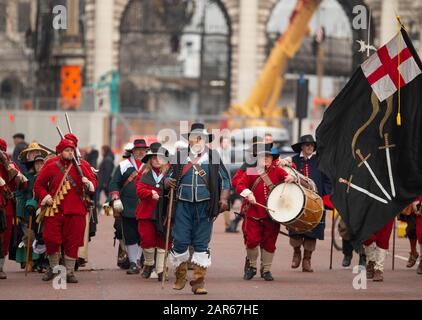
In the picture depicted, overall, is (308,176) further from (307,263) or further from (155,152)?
(155,152)

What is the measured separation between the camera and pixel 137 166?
1995cm

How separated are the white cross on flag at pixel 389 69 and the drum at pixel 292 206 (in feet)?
5.51

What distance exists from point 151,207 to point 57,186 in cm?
147

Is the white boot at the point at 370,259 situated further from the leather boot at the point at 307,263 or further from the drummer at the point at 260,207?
the leather boot at the point at 307,263

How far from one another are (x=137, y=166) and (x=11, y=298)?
439 centimetres

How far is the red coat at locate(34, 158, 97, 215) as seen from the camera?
58.2ft

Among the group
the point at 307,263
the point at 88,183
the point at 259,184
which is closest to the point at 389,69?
the point at 259,184

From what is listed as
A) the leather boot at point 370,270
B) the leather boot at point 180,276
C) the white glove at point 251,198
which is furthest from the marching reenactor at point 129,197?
the leather boot at point 370,270

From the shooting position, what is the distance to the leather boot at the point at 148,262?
736 inches

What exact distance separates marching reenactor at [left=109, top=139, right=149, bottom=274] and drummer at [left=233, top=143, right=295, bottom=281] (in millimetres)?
1589

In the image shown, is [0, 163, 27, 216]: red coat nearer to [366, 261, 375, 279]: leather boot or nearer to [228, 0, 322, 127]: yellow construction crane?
[366, 261, 375, 279]: leather boot

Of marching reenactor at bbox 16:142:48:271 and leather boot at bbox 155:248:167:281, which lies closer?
leather boot at bbox 155:248:167:281

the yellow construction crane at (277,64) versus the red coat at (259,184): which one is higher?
the yellow construction crane at (277,64)

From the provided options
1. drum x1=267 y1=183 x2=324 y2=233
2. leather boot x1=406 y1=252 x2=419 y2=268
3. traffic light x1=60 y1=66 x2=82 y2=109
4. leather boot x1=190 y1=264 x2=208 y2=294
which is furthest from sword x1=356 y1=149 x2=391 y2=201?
traffic light x1=60 y1=66 x2=82 y2=109
